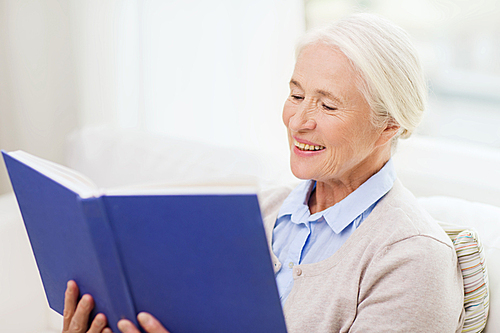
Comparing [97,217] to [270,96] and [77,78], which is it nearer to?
[270,96]

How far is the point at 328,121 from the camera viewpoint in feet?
3.55

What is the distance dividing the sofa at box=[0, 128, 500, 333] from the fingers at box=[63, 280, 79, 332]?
2.11 feet

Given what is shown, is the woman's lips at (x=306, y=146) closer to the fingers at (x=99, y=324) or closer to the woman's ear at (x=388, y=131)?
the woman's ear at (x=388, y=131)

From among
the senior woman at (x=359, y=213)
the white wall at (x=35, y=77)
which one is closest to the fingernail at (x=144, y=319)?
the senior woman at (x=359, y=213)

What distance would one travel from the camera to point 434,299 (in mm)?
914

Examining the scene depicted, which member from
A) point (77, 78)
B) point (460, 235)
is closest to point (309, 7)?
point (77, 78)

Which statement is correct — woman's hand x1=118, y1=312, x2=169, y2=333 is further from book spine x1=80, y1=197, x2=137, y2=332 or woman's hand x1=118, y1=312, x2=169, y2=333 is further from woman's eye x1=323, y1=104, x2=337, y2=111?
woman's eye x1=323, y1=104, x2=337, y2=111

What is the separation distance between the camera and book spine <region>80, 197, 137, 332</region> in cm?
74

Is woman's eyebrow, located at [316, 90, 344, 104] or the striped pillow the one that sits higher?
woman's eyebrow, located at [316, 90, 344, 104]

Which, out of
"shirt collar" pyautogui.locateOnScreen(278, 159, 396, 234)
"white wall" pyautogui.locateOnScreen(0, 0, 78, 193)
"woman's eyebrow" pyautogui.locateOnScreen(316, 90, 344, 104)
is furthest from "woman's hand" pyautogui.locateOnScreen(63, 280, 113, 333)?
"white wall" pyautogui.locateOnScreen(0, 0, 78, 193)

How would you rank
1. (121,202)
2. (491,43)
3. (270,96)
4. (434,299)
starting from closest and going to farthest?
(121,202) < (434,299) < (491,43) < (270,96)

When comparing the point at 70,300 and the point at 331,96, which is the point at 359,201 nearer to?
the point at 331,96

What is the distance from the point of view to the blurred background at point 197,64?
7.56 feet

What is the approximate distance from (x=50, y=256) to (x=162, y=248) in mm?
326
